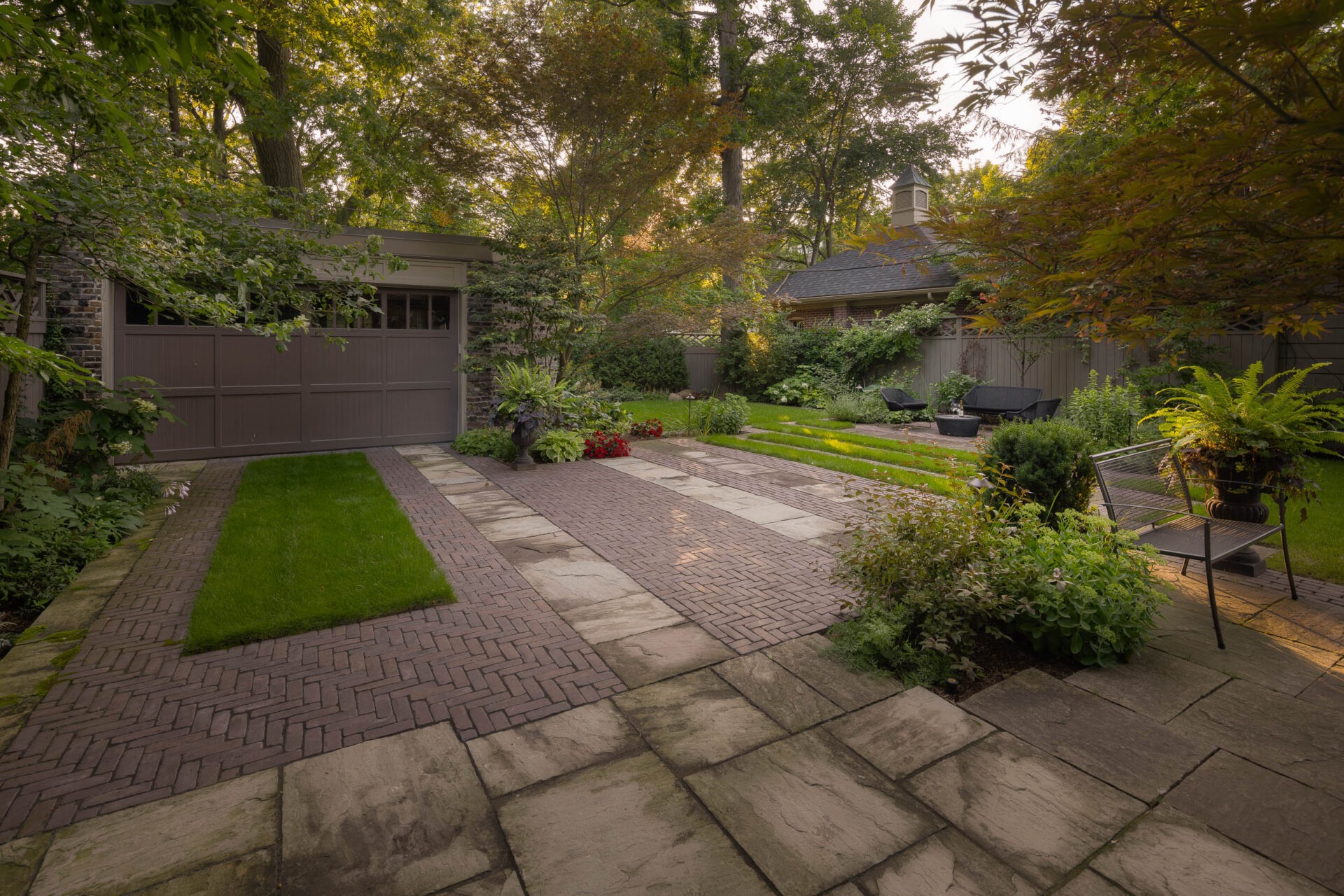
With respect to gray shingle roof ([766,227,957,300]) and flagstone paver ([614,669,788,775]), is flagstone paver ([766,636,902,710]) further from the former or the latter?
gray shingle roof ([766,227,957,300])

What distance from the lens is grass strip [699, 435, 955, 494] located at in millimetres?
7193

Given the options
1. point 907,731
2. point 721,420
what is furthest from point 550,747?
point 721,420

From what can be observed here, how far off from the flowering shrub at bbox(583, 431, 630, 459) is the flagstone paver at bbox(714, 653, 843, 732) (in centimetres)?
626

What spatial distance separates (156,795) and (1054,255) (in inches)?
147

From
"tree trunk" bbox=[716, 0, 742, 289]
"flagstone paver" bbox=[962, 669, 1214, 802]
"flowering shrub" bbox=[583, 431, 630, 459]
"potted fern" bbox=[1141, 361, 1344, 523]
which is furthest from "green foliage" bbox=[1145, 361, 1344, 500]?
"tree trunk" bbox=[716, 0, 742, 289]

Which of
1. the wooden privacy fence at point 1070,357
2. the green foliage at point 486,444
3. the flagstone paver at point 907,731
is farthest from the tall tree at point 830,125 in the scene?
the flagstone paver at point 907,731

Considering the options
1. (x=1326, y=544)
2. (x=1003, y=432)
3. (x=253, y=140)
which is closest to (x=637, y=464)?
(x=1003, y=432)

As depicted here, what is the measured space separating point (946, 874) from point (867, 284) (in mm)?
16310

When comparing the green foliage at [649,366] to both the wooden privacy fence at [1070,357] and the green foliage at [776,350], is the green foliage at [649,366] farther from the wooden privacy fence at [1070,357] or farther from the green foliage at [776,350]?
the wooden privacy fence at [1070,357]

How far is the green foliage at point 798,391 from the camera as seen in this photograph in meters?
15.7

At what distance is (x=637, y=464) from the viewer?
8.91m

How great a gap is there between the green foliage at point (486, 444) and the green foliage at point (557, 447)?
41cm

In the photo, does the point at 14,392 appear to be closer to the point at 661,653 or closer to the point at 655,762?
the point at 661,653

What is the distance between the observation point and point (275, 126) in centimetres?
1104
